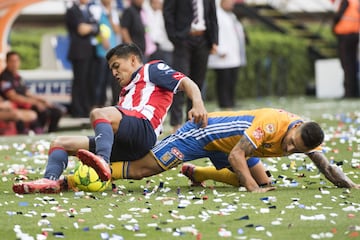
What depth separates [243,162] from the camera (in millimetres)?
8961

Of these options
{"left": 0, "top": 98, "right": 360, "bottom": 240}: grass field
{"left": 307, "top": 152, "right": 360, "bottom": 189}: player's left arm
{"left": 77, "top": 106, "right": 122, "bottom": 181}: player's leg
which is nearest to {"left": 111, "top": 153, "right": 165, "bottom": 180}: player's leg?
{"left": 0, "top": 98, "right": 360, "bottom": 240}: grass field

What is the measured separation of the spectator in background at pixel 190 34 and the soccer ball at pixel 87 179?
5538 millimetres

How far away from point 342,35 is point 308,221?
16.5 m

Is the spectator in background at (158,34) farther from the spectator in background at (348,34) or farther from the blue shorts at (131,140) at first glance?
the blue shorts at (131,140)

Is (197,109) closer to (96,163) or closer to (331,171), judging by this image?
(96,163)

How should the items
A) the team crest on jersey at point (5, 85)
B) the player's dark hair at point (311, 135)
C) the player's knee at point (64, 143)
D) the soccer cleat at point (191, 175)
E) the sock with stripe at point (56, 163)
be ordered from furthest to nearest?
the team crest on jersey at point (5, 85)
the soccer cleat at point (191, 175)
the player's knee at point (64, 143)
the sock with stripe at point (56, 163)
the player's dark hair at point (311, 135)

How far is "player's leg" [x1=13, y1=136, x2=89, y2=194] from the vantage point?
29.2ft

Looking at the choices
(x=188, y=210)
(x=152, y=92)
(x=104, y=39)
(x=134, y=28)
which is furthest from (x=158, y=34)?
(x=188, y=210)

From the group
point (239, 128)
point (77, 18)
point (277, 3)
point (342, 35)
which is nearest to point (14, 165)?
point (239, 128)

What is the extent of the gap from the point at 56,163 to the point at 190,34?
18.6ft

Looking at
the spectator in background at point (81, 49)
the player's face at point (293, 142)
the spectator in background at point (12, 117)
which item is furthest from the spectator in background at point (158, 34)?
the player's face at point (293, 142)

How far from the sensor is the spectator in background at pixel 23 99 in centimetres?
1661

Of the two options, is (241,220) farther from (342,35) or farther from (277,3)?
(277,3)

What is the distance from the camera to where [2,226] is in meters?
7.29
